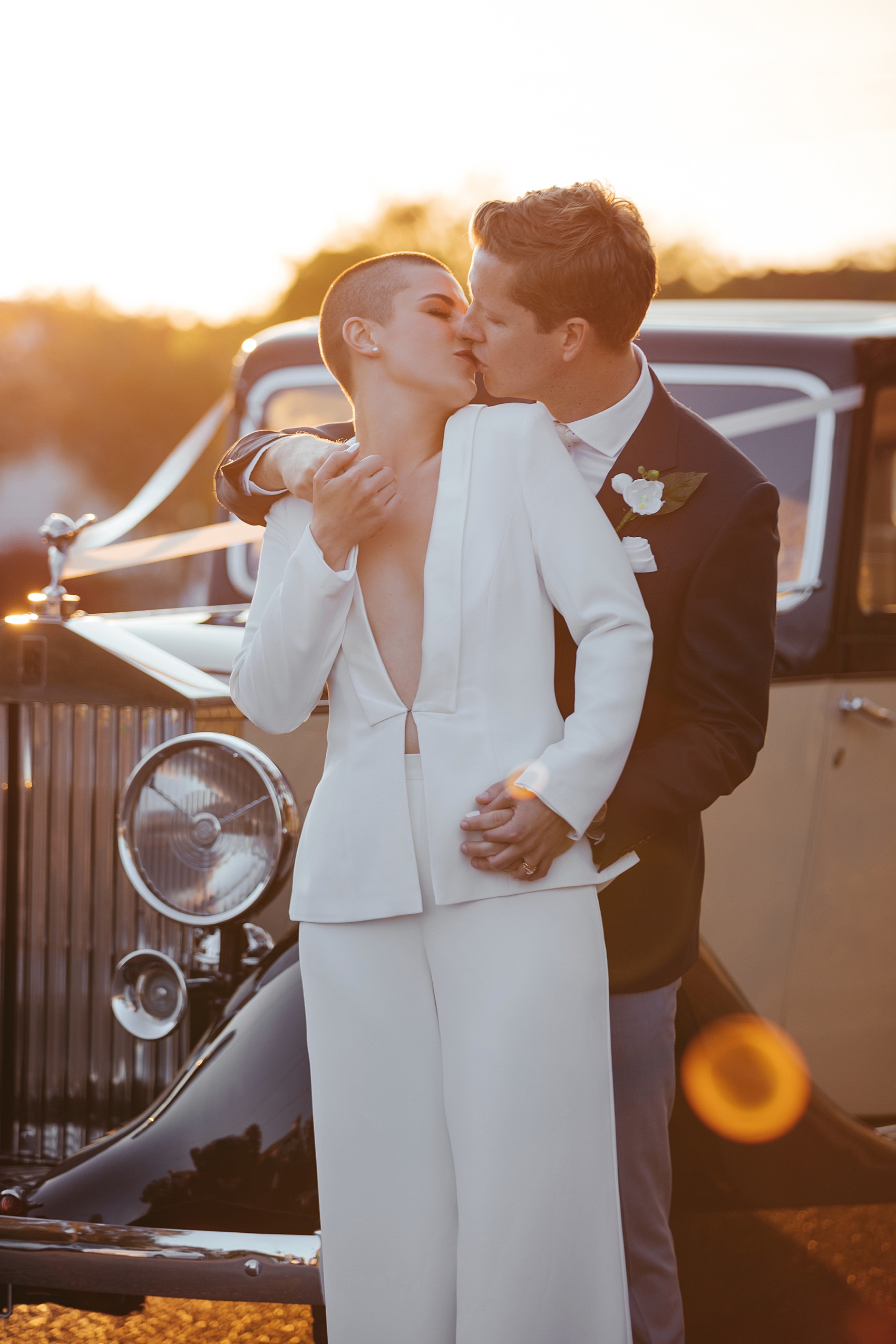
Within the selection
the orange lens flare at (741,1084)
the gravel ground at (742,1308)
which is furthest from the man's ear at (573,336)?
the gravel ground at (742,1308)

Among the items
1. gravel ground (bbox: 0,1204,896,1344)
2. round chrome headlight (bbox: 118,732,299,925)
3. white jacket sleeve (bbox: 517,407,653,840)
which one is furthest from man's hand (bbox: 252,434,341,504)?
gravel ground (bbox: 0,1204,896,1344)

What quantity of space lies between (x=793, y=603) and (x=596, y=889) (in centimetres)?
143

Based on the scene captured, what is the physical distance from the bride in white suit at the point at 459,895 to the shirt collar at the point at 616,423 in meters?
0.24

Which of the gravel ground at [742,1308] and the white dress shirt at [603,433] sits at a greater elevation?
the white dress shirt at [603,433]

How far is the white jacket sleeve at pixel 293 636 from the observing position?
57.2 inches

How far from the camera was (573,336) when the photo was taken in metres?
1.66

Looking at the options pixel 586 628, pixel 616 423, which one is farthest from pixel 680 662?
pixel 616 423

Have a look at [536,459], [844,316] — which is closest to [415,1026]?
[536,459]

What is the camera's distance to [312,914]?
1491 millimetres

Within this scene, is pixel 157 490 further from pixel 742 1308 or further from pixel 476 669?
pixel 742 1308

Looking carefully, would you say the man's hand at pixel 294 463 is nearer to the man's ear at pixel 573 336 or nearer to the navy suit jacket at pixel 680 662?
the navy suit jacket at pixel 680 662

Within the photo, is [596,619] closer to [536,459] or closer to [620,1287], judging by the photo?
[536,459]

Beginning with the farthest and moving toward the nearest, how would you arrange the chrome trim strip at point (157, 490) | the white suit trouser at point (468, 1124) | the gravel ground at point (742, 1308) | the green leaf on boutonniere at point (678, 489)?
1. the chrome trim strip at point (157, 490)
2. the gravel ground at point (742, 1308)
3. the green leaf on boutonniere at point (678, 489)
4. the white suit trouser at point (468, 1124)

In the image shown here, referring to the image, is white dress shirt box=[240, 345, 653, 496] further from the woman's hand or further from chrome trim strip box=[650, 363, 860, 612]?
chrome trim strip box=[650, 363, 860, 612]
